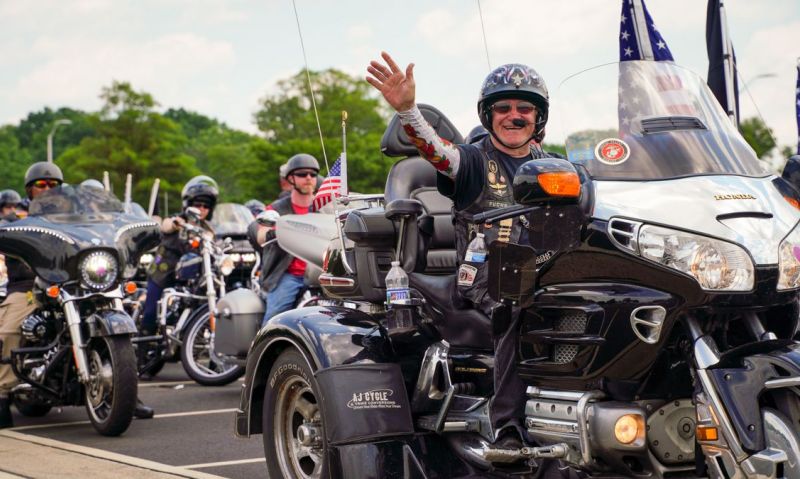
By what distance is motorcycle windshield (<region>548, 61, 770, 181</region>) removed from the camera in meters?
4.10

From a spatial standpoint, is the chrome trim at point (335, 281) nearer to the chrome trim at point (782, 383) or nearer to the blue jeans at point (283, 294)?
the chrome trim at point (782, 383)

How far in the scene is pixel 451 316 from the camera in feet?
16.3

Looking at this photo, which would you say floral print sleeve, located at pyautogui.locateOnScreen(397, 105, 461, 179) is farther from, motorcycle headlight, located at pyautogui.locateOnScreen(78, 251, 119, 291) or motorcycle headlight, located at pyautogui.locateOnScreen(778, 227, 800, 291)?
motorcycle headlight, located at pyautogui.locateOnScreen(78, 251, 119, 291)

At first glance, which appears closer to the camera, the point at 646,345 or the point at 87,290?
the point at 646,345

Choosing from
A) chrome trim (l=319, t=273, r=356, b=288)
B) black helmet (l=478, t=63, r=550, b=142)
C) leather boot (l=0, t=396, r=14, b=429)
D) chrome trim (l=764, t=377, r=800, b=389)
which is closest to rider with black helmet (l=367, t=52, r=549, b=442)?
black helmet (l=478, t=63, r=550, b=142)

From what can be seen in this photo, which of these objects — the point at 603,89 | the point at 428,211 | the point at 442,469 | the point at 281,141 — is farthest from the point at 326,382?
the point at 281,141

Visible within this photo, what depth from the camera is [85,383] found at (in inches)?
328

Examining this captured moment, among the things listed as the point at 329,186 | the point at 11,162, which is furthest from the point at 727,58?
the point at 11,162

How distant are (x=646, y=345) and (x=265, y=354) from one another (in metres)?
Result: 2.33

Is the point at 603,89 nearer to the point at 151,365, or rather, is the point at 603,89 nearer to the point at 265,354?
the point at 265,354

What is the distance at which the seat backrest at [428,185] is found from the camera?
5500 mm

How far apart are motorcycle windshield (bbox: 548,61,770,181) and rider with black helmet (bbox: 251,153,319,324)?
5911 millimetres

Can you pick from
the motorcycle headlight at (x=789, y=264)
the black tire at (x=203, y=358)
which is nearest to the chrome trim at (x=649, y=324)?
the motorcycle headlight at (x=789, y=264)

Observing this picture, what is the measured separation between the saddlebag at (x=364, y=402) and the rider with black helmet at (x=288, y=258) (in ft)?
17.0
